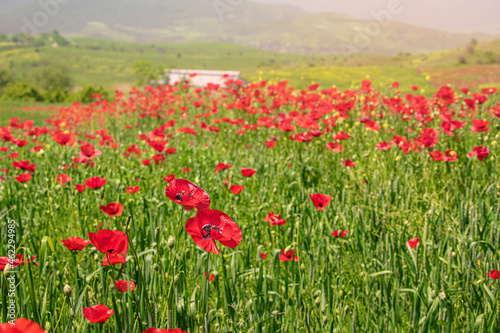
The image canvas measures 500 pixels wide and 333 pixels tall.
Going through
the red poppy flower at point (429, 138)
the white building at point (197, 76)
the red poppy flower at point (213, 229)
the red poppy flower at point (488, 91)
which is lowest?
the red poppy flower at point (213, 229)

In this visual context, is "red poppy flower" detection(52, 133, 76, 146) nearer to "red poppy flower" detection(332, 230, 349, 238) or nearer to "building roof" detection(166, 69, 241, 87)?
"red poppy flower" detection(332, 230, 349, 238)

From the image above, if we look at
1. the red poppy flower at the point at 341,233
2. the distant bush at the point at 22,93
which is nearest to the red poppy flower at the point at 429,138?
the red poppy flower at the point at 341,233

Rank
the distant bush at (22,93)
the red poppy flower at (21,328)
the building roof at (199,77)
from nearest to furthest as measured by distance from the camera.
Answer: the red poppy flower at (21,328) < the building roof at (199,77) < the distant bush at (22,93)

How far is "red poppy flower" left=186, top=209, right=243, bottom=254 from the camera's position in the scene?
A: 0.87 m

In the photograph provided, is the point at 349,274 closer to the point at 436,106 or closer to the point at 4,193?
the point at 4,193

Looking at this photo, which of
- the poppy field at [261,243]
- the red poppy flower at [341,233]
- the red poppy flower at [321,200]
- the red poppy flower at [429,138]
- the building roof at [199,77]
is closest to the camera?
the poppy field at [261,243]

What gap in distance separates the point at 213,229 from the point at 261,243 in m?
1.39

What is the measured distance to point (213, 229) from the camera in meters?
0.89

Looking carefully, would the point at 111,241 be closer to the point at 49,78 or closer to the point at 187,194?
the point at 187,194

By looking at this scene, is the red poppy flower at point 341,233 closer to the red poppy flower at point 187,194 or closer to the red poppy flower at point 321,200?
the red poppy flower at point 321,200

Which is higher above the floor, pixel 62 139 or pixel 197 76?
pixel 197 76

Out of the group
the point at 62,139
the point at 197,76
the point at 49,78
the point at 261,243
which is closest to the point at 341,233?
the point at 261,243

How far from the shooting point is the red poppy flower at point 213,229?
87cm

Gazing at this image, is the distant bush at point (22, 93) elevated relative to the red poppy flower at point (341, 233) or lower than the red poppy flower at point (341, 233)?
elevated
